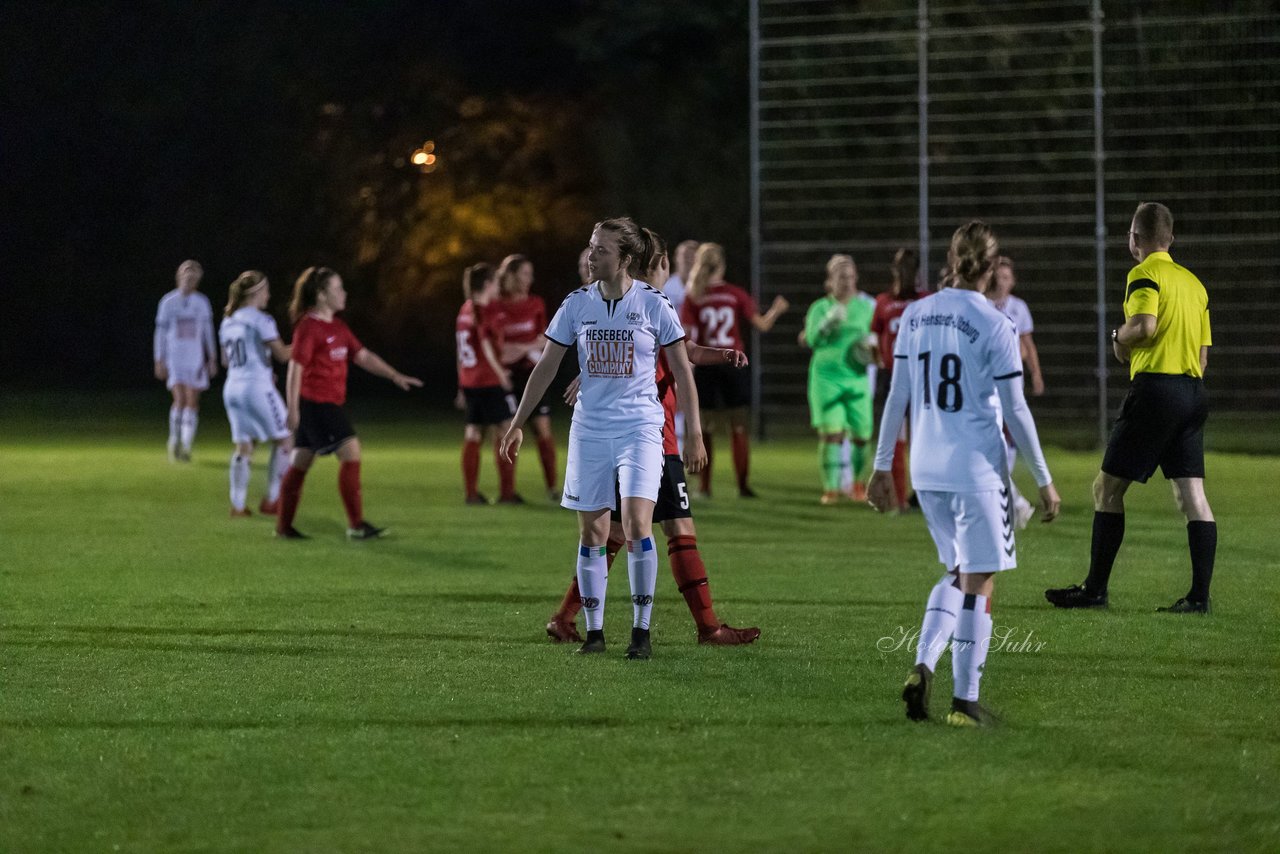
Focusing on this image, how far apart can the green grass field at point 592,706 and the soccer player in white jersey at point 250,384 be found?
1788 millimetres

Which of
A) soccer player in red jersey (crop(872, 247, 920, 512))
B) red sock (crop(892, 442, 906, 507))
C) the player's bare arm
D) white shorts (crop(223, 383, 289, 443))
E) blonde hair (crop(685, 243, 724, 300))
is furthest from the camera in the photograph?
blonde hair (crop(685, 243, 724, 300))

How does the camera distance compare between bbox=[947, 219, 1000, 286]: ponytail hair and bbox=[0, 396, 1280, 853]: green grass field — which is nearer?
bbox=[0, 396, 1280, 853]: green grass field

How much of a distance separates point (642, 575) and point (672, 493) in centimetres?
63

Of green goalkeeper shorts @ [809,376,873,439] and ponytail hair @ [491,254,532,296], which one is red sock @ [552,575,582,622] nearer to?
A: green goalkeeper shorts @ [809,376,873,439]

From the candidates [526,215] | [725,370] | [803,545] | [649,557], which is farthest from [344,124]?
[649,557]

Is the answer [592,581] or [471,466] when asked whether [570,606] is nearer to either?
[592,581]

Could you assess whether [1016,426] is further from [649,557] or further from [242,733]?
[242,733]

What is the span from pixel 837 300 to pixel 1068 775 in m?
10.2

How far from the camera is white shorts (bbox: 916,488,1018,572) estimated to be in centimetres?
649

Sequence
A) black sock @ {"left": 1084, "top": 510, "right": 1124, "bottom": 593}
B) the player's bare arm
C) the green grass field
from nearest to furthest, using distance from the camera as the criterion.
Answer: the green grass field
the player's bare arm
black sock @ {"left": 1084, "top": 510, "right": 1124, "bottom": 593}

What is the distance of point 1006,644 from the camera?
843 centimetres

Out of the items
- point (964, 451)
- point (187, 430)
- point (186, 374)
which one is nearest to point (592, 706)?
point (964, 451)

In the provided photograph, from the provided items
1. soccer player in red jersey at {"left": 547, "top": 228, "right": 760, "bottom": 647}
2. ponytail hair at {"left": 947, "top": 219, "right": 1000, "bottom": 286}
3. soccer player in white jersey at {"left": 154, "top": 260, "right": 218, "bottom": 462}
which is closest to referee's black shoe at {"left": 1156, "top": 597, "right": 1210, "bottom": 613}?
soccer player in red jersey at {"left": 547, "top": 228, "right": 760, "bottom": 647}

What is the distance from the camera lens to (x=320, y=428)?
1316 cm
